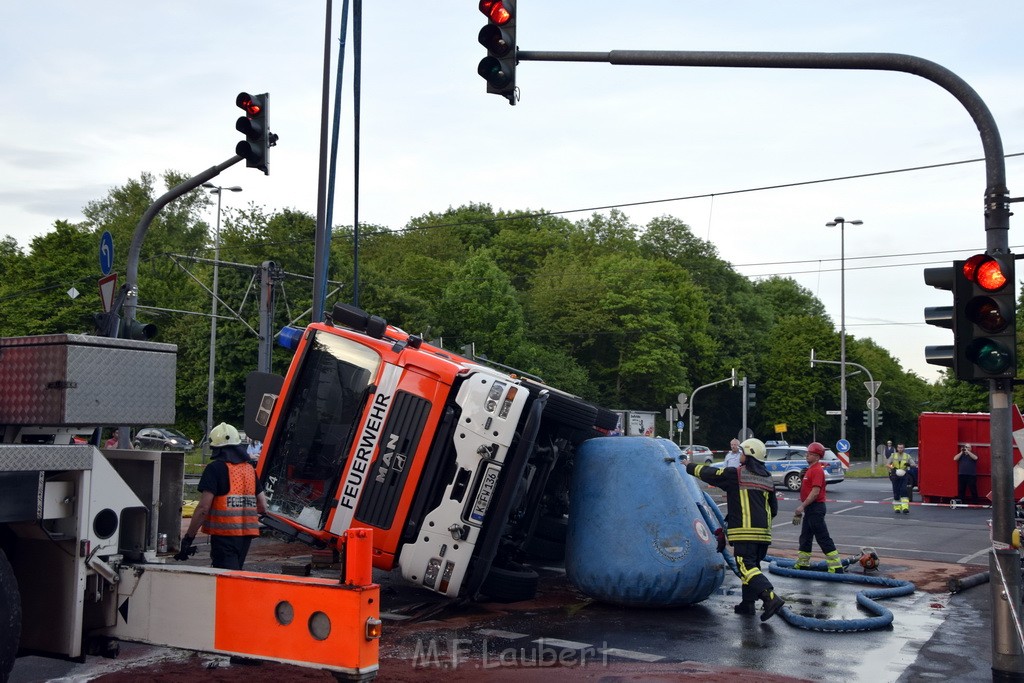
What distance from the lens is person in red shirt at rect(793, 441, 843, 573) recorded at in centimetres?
1278

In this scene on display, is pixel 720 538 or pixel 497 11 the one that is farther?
pixel 720 538

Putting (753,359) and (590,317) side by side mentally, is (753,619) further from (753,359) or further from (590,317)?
(753,359)

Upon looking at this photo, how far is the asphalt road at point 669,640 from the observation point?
25.8ft

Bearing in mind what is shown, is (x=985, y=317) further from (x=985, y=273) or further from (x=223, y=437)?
(x=223, y=437)

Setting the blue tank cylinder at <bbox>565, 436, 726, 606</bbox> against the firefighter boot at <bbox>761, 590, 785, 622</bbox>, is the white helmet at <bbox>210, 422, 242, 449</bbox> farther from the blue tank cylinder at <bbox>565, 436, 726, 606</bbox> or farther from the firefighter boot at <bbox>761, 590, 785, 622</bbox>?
the firefighter boot at <bbox>761, 590, 785, 622</bbox>

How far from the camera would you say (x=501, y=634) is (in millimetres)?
9203

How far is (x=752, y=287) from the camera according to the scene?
89.2 meters

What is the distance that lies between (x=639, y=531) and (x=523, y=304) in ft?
184

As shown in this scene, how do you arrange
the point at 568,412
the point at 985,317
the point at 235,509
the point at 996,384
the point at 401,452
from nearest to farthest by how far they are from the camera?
1. the point at 985,317
2. the point at 996,384
3. the point at 235,509
4. the point at 401,452
5. the point at 568,412

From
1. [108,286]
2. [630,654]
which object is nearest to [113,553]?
[630,654]

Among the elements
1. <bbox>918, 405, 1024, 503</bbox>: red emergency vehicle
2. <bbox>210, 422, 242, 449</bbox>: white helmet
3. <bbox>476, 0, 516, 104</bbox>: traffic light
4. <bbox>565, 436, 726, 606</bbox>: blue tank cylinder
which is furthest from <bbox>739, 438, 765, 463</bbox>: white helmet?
<bbox>918, 405, 1024, 503</bbox>: red emergency vehicle

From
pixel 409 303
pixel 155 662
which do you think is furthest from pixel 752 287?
pixel 155 662

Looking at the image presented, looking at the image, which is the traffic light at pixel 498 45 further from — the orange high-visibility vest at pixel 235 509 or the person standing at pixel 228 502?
the orange high-visibility vest at pixel 235 509

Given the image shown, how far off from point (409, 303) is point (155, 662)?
43588mm
